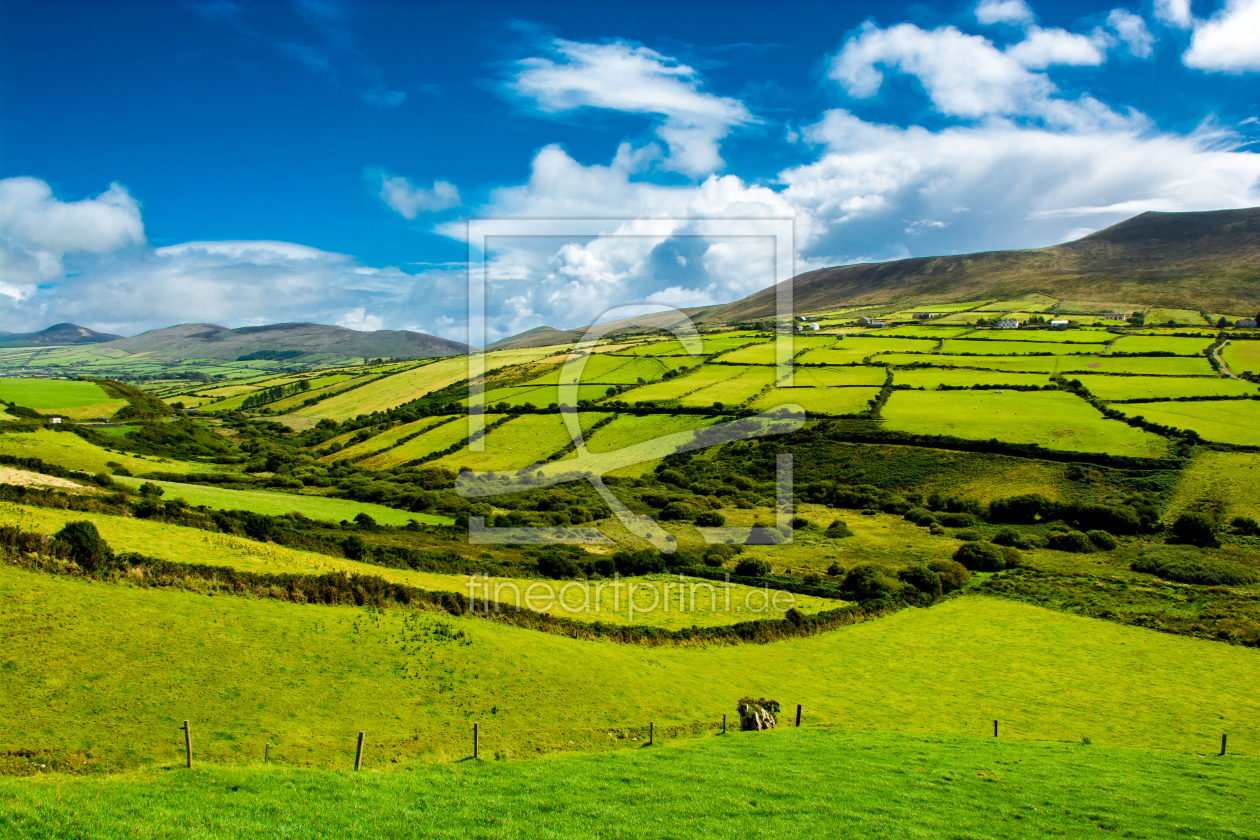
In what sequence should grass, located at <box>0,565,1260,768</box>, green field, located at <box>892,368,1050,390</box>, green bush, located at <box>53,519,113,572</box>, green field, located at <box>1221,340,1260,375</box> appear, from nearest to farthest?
1. grass, located at <box>0,565,1260,768</box>
2. green bush, located at <box>53,519,113,572</box>
3. green field, located at <box>1221,340,1260,375</box>
4. green field, located at <box>892,368,1050,390</box>

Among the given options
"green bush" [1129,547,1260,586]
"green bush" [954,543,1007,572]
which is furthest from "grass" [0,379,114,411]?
"green bush" [1129,547,1260,586]

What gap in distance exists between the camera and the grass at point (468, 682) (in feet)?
53.5

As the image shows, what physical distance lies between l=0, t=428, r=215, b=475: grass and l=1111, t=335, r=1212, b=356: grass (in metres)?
135

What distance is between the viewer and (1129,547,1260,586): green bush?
3847 cm

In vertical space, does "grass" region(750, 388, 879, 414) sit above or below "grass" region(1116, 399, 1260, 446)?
above

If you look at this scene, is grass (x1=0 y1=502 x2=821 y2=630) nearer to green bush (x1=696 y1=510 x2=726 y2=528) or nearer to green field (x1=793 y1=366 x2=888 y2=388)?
green bush (x1=696 y1=510 x2=726 y2=528)

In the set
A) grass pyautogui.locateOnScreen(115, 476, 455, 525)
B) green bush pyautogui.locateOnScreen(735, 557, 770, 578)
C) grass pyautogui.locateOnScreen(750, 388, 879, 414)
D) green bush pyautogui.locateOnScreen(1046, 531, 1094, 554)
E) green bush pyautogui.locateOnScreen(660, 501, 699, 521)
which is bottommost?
green bush pyautogui.locateOnScreen(735, 557, 770, 578)

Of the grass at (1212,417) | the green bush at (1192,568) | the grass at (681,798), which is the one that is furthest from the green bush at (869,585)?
the grass at (1212,417)

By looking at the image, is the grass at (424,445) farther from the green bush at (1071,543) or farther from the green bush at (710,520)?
the green bush at (1071,543)

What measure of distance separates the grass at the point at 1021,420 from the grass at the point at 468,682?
39550mm

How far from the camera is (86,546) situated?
22922mm

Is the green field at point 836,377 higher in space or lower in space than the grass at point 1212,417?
higher

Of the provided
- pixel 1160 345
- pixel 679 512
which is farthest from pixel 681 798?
pixel 1160 345

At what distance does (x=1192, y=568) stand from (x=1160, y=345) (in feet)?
286
